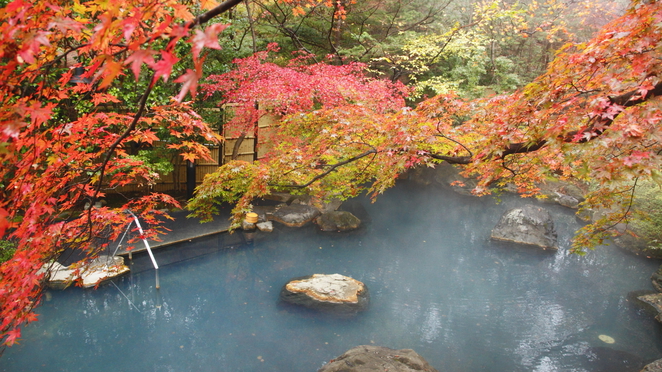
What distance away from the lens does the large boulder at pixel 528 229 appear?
28.2 ft

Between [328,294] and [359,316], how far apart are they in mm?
591

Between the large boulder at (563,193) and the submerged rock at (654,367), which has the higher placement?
the large boulder at (563,193)

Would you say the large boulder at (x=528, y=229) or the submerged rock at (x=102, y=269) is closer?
the submerged rock at (x=102, y=269)

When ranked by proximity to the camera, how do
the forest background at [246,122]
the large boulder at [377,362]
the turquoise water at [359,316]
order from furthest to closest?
the turquoise water at [359,316]
the large boulder at [377,362]
the forest background at [246,122]

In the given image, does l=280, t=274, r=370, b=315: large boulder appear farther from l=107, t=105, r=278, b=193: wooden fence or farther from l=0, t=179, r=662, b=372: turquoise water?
l=107, t=105, r=278, b=193: wooden fence

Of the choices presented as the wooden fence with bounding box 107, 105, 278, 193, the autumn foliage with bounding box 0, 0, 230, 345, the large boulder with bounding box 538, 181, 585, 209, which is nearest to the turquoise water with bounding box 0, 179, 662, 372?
the autumn foliage with bounding box 0, 0, 230, 345

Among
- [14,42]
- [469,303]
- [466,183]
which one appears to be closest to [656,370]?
[469,303]

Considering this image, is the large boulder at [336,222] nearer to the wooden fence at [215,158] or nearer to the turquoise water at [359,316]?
the turquoise water at [359,316]

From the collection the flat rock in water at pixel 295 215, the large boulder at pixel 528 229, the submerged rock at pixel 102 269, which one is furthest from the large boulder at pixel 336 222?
the submerged rock at pixel 102 269

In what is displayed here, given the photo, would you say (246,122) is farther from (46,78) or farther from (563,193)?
(563,193)

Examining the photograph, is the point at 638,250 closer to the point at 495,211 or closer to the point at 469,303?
the point at 495,211

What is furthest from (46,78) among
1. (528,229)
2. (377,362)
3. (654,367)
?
(528,229)

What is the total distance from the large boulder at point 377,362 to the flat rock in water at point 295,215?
188 inches

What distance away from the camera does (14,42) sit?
1.31 metres
